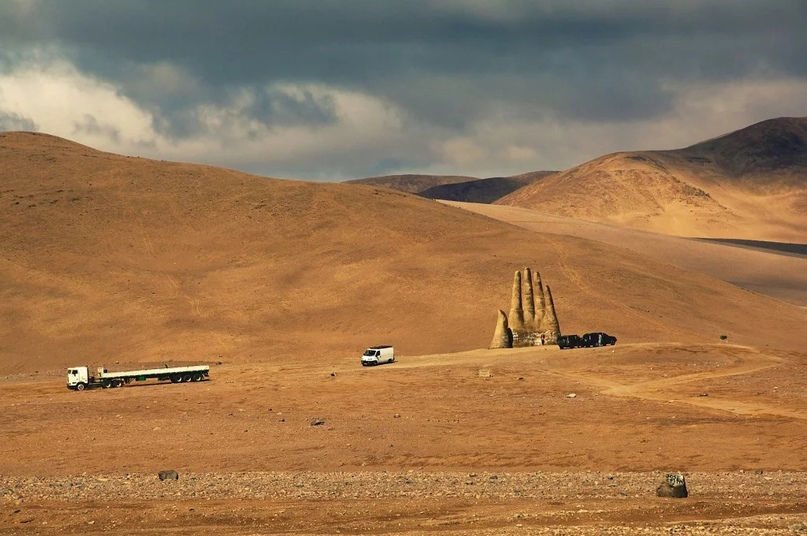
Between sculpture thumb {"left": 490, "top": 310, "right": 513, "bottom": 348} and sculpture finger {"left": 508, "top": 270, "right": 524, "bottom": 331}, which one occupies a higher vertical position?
sculpture finger {"left": 508, "top": 270, "right": 524, "bottom": 331}

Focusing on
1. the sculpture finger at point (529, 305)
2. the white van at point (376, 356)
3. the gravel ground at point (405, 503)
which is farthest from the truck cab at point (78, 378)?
the sculpture finger at point (529, 305)

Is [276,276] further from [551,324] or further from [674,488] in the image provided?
[674,488]

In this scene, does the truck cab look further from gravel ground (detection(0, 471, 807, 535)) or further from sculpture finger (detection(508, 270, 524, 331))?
sculpture finger (detection(508, 270, 524, 331))

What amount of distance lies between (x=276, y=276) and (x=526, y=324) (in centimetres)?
3364

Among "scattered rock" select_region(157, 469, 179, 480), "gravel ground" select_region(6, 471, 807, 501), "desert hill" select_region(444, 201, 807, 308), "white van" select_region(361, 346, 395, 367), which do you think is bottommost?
"gravel ground" select_region(6, 471, 807, 501)

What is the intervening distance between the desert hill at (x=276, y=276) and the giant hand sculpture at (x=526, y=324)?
8136mm

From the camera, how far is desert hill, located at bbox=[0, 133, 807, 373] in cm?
7431

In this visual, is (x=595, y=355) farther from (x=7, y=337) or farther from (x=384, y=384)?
(x=7, y=337)

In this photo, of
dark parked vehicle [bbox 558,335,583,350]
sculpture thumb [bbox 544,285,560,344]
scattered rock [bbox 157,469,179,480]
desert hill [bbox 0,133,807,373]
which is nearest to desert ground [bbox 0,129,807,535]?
desert hill [bbox 0,133,807,373]

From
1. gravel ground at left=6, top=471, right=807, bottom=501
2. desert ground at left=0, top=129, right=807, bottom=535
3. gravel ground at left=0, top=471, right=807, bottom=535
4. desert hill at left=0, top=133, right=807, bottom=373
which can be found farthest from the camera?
desert hill at left=0, top=133, right=807, bottom=373

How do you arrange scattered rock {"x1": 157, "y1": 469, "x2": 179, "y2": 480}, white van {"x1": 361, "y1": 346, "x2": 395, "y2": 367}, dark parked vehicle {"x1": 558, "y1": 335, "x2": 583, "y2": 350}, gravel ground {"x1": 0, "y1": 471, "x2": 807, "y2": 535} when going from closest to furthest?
gravel ground {"x1": 0, "y1": 471, "x2": 807, "y2": 535} → scattered rock {"x1": 157, "y1": 469, "x2": 179, "y2": 480} → white van {"x1": 361, "y1": 346, "x2": 395, "y2": 367} → dark parked vehicle {"x1": 558, "y1": 335, "x2": 583, "y2": 350}

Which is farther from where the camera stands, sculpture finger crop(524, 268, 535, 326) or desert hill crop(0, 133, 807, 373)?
desert hill crop(0, 133, 807, 373)

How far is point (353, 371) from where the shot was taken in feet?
184

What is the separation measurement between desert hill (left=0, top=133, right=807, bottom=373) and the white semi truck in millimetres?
13186
